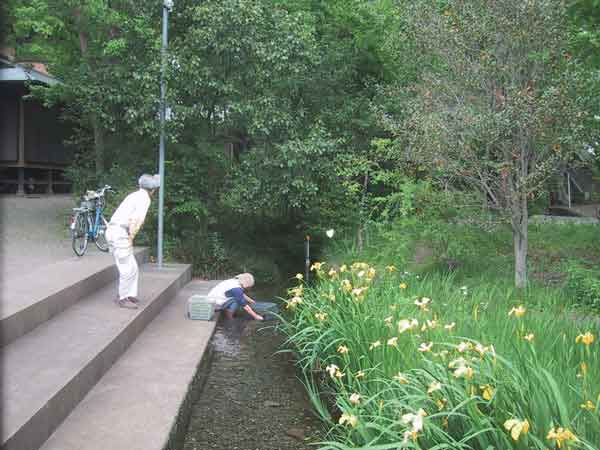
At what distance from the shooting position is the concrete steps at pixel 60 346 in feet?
12.2

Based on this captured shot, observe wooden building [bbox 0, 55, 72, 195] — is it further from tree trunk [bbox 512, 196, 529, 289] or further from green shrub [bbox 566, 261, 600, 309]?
green shrub [bbox 566, 261, 600, 309]

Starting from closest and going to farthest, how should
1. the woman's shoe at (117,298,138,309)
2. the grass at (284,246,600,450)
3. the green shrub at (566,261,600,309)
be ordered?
the grass at (284,246,600,450), the woman's shoe at (117,298,138,309), the green shrub at (566,261,600,309)

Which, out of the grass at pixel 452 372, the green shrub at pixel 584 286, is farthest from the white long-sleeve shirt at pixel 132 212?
the green shrub at pixel 584 286

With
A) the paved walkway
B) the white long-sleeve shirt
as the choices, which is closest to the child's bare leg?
the white long-sleeve shirt

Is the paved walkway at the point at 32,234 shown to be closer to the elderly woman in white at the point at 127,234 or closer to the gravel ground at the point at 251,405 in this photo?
the elderly woman in white at the point at 127,234

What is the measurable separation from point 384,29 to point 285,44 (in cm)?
425

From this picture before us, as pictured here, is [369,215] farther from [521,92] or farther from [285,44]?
[521,92]

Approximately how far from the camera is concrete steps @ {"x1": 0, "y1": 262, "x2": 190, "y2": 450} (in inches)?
146

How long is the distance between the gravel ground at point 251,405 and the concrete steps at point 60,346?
883 mm

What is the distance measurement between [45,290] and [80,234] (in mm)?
3636

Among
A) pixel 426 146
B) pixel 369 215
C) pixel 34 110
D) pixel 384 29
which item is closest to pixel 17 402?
pixel 426 146

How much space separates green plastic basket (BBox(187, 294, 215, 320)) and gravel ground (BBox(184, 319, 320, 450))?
2.13 ft

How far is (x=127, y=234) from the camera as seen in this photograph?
22.6ft

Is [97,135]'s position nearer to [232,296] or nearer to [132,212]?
[232,296]
